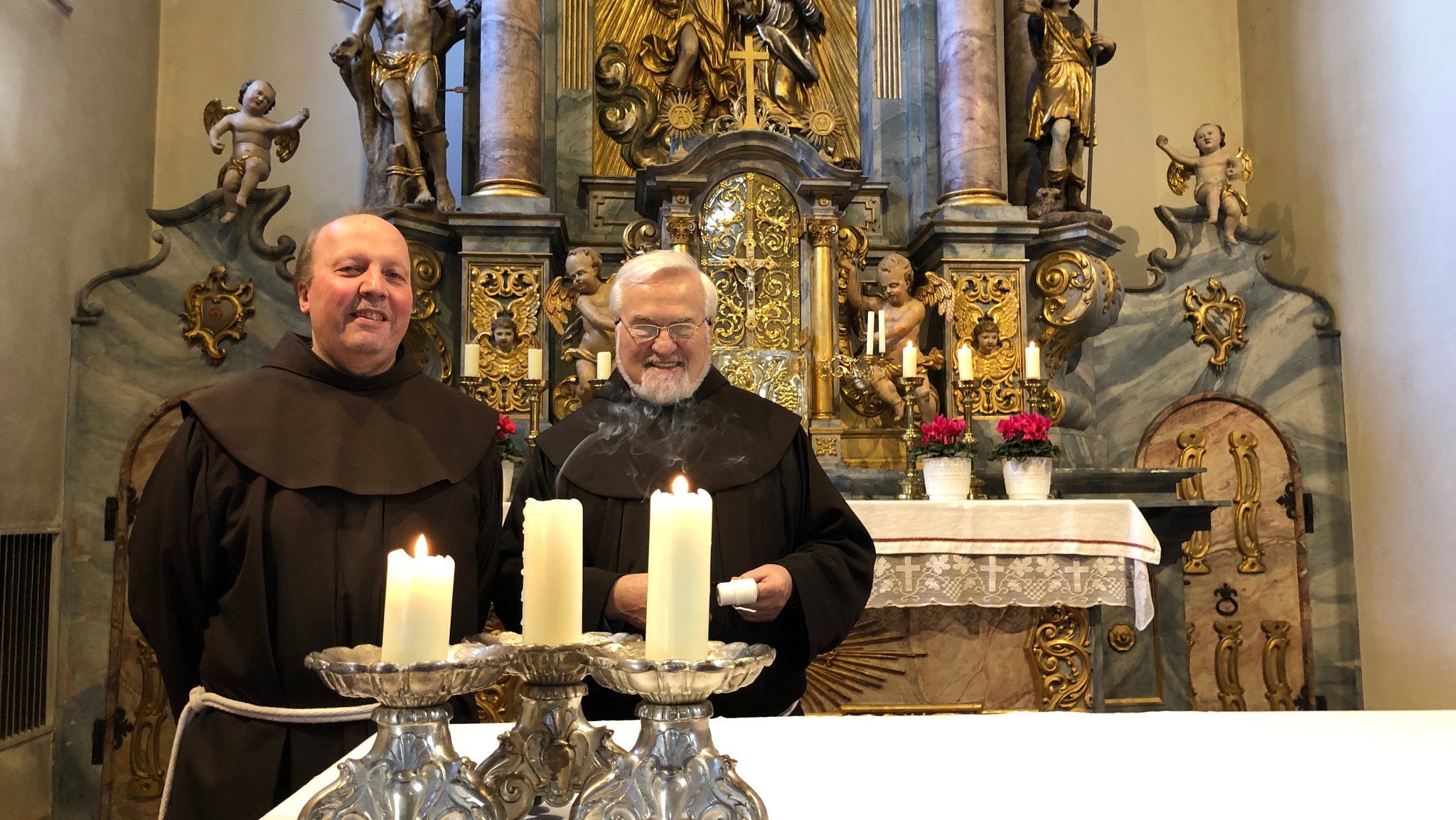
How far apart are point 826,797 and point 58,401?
6616mm

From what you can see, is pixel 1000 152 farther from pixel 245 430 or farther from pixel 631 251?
pixel 245 430

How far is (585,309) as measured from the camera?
6.26 meters

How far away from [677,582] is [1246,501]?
→ 737cm

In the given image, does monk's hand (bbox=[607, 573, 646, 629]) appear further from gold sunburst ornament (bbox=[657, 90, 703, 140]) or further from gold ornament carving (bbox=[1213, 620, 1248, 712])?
gold ornament carving (bbox=[1213, 620, 1248, 712])

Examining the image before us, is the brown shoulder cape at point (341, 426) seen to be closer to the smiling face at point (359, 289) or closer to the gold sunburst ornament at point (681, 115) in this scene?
the smiling face at point (359, 289)

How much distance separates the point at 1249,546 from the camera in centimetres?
744

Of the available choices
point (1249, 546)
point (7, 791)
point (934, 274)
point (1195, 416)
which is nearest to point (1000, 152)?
point (934, 274)

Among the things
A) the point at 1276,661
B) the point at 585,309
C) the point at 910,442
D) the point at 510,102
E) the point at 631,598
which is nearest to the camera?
the point at 631,598

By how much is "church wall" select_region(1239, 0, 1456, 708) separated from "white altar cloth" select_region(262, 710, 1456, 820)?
5.60 meters

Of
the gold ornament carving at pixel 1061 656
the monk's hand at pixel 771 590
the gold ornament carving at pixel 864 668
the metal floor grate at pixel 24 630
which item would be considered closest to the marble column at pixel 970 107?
the gold ornament carving at pixel 1061 656

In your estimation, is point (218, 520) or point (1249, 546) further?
point (1249, 546)

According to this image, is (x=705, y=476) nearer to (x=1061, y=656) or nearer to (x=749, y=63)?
(x=1061, y=656)

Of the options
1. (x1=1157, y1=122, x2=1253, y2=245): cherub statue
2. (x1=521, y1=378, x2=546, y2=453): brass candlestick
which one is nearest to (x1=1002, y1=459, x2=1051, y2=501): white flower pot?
(x1=521, y1=378, x2=546, y2=453): brass candlestick

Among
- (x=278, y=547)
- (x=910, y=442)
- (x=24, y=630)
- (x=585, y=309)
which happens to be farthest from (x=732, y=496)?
(x=24, y=630)
